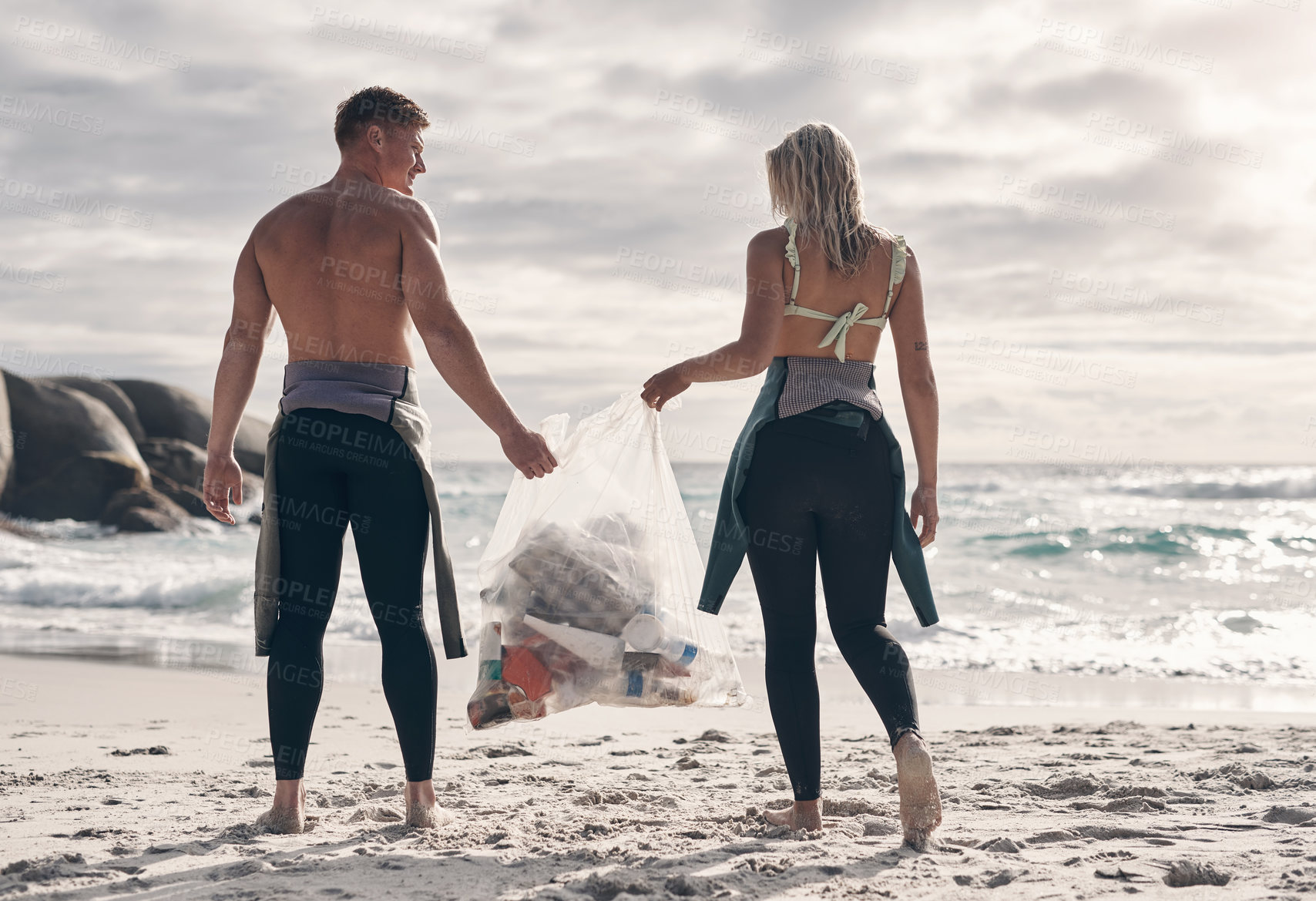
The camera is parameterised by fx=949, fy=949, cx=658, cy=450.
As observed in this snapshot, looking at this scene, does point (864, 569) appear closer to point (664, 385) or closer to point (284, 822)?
point (664, 385)

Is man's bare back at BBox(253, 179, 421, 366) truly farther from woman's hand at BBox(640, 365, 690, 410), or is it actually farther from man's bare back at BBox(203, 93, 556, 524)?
woman's hand at BBox(640, 365, 690, 410)

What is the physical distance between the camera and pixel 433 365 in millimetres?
2453

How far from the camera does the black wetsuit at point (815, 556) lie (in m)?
2.30

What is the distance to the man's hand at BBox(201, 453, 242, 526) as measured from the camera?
255 cm

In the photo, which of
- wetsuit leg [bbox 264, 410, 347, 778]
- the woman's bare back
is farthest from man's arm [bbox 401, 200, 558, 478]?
the woman's bare back

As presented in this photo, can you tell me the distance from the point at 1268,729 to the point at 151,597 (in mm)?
8643

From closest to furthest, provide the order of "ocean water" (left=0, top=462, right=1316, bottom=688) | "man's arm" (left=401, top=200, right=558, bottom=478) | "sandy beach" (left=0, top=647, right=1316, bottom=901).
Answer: "sandy beach" (left=0, top=647, right=1316, bottom=901)
"man's arm" (left=401, top=200, right=558, bottom=478)
"ocean water" (left=0, top=462, right=1316, bottom=688)

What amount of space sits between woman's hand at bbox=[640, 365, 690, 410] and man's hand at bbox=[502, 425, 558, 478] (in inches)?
12.2

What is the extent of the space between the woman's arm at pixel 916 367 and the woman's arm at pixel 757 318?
340 mm

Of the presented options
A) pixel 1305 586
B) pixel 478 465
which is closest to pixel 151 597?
pixel 1305 586

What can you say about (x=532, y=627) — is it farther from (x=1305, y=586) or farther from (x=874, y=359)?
(x=1305, y=586)

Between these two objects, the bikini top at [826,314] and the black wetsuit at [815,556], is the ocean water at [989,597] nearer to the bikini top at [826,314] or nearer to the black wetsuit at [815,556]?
the black wetsuit at [815,556]

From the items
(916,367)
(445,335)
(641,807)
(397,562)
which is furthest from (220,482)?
(916,367)

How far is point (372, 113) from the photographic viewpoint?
2514mm
